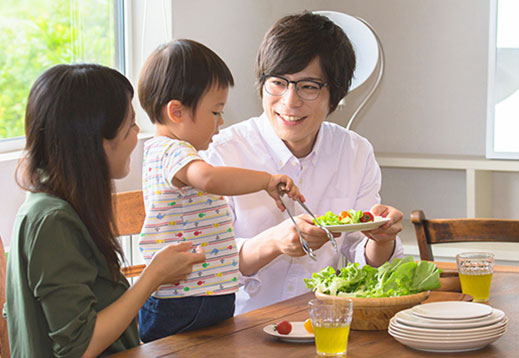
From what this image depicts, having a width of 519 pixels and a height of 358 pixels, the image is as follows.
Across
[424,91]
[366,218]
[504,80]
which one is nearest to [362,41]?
[504,80]

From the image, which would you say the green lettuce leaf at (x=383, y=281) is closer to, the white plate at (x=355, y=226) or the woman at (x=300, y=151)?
the white plate at (x=355, y=226)

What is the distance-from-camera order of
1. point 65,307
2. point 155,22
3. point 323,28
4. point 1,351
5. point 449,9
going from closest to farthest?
point 65,307 → point 1,351 → point 323,28 → point 155,22 → point 449,9

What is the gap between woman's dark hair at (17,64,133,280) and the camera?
1.27 m

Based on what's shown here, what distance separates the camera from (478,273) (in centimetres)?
159

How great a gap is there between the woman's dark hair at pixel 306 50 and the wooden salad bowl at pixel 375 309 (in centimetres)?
80

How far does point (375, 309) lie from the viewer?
1.35 meters

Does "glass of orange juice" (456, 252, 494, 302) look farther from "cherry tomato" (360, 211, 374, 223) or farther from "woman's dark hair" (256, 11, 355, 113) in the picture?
"woman's dark hair" (256, 11, 355, 113)

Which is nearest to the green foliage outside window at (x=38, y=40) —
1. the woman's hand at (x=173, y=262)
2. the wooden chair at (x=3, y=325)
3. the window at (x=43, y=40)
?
the window at (x=43, y=40)

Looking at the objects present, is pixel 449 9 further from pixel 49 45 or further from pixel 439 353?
pixel 439 353

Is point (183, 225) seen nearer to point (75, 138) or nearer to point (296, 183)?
point (75, 138)

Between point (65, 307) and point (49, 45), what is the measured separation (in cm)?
141

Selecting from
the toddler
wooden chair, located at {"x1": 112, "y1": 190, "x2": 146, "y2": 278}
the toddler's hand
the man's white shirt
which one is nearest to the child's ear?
the toddler

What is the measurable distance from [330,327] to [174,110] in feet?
1.98

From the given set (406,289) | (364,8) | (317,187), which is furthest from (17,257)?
(364,8)
